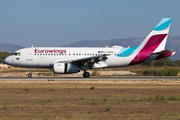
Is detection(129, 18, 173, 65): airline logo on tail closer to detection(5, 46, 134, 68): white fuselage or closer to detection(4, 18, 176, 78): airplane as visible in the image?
detection(4, 18, 176, 78): airplane

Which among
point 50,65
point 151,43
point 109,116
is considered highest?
point 151,43

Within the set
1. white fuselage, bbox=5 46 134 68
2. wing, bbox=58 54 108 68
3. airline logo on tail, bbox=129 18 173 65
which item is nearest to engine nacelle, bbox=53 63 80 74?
wing, bbox=58 54 108 68

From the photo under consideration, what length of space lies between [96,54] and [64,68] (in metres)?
4.89

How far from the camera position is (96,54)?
1406 inches

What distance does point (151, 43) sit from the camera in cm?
3612

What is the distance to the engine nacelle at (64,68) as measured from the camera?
3288 cm

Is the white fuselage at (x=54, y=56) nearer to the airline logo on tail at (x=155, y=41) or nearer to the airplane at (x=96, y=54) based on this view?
the airplane at (x=96, y=54)

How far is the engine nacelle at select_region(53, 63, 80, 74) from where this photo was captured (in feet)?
108

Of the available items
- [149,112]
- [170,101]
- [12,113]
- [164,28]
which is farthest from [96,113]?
[164,28]

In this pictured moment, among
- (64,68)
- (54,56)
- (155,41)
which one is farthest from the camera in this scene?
(155,41)

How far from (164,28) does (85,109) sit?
25437mm

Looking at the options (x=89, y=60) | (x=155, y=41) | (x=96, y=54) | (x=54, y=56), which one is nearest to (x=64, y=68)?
(x=54, y=56)

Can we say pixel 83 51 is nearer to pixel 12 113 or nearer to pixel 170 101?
pixel 170 101

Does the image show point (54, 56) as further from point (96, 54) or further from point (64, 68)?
point (96, 54)
